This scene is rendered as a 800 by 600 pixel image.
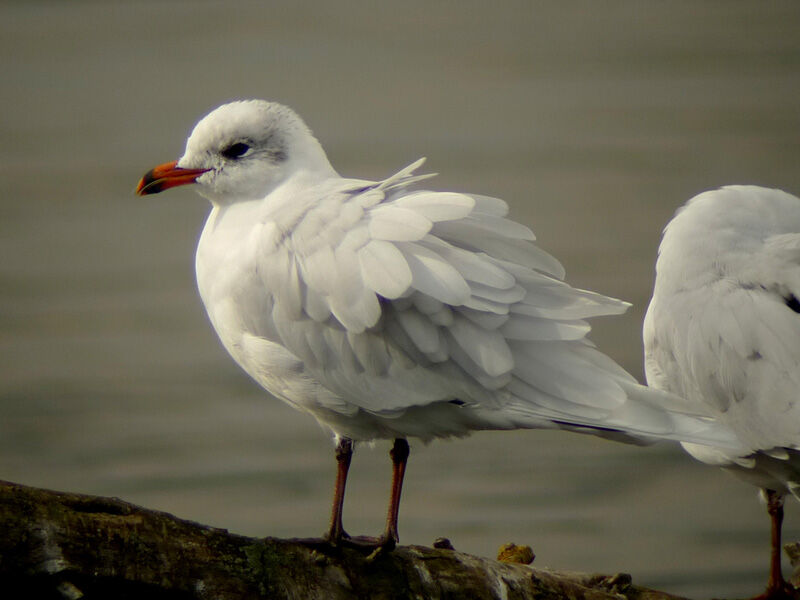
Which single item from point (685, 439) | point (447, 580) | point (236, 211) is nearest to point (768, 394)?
point (685, 439)

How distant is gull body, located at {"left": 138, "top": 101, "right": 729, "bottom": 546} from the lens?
3766 millimetres

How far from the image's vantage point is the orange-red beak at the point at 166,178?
4.54m

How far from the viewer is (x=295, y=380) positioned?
13.3 ft

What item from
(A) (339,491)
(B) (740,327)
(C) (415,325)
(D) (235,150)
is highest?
(D) (235,150)

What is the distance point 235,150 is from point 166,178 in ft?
0.91

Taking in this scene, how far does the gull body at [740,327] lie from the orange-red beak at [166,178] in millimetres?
1891

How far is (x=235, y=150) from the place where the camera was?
451cm

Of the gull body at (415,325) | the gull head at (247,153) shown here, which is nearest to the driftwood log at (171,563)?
the gull body at (415,325)

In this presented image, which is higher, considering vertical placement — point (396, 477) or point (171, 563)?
point (396, 477)

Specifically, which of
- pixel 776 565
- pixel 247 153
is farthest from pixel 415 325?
pixel 776 565

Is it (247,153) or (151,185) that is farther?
(151,185)

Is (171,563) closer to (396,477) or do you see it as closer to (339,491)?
(339,491)

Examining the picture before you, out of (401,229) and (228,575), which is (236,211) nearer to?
(401,229)

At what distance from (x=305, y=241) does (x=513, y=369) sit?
0.75 m
